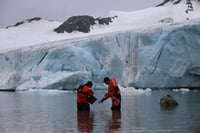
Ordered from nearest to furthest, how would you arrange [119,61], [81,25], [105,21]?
1. [119,61]
2. [81,25]
3. [105,21]

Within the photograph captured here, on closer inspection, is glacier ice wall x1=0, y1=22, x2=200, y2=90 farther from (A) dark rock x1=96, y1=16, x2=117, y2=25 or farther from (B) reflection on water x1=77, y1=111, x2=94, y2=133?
(B) reflection on water x1=77, y1=111, x2=94, y2=133

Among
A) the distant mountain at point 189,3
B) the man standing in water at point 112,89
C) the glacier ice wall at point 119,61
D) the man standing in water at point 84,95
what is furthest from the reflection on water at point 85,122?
the distant mountain at point 189,3

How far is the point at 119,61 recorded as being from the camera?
94.8 feet

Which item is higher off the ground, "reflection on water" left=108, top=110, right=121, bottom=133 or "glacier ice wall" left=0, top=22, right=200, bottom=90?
"glacier ice wall" left=0, top=22, right=200, bottom=90

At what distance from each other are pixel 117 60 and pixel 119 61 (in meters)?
0.13

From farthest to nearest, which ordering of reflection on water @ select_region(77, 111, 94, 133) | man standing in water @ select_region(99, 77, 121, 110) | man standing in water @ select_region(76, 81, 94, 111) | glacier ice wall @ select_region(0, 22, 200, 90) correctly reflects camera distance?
glacier ice wall @ select_region(0, 22, 200, 90)
man standing in water @ select_region(76, 81, 94, 111)
man standing in water @ select_region(99, 77, 121, 110)
reflection on water @ select_region(77, 111, 94, 133)

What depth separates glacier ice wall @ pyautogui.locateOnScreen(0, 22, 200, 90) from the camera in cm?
2694

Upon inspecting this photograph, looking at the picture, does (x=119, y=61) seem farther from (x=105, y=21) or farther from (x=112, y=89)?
(x=112, y=89)

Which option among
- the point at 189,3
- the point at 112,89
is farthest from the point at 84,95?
the point at 189,3

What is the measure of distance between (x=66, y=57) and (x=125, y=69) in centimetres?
353

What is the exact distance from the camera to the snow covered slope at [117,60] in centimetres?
2695

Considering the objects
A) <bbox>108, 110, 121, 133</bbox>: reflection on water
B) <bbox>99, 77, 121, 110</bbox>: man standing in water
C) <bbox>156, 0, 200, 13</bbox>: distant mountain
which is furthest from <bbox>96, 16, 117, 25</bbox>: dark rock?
<bbox>108, 110, 121, 133</bbox>: reflection on water

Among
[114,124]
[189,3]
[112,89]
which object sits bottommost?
[114,124]

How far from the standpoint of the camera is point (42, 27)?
46812 millimetres
